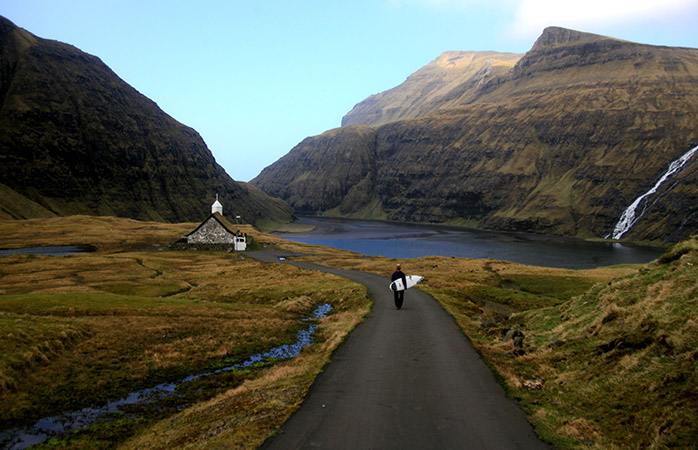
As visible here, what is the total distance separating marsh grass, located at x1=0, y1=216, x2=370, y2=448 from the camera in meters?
17.2

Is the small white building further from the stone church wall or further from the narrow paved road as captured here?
the narrow paved road

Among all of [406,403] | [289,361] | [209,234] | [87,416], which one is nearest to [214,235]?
[209,234]

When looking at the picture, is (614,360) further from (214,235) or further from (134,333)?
(214,235)

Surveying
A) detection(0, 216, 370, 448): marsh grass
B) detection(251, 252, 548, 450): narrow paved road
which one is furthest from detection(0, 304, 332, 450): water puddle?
detection(251, 252, 548, 450): narrow paved road

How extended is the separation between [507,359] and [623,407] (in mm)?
7373

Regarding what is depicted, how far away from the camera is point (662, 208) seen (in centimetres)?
18675

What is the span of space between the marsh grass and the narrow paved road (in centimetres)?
120

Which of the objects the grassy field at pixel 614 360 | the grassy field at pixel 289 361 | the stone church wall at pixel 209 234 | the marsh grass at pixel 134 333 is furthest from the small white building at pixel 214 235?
the grassy field at pixel 614 360

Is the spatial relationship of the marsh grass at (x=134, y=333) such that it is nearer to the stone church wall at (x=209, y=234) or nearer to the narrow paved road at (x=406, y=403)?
the narrow paved road at (x=406, y=403)

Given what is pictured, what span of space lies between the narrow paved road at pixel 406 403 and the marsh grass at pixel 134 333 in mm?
1204

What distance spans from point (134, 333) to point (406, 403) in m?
19.3

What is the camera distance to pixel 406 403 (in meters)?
13.8

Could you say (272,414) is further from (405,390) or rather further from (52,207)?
(52,207)

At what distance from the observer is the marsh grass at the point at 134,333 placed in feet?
56.5
